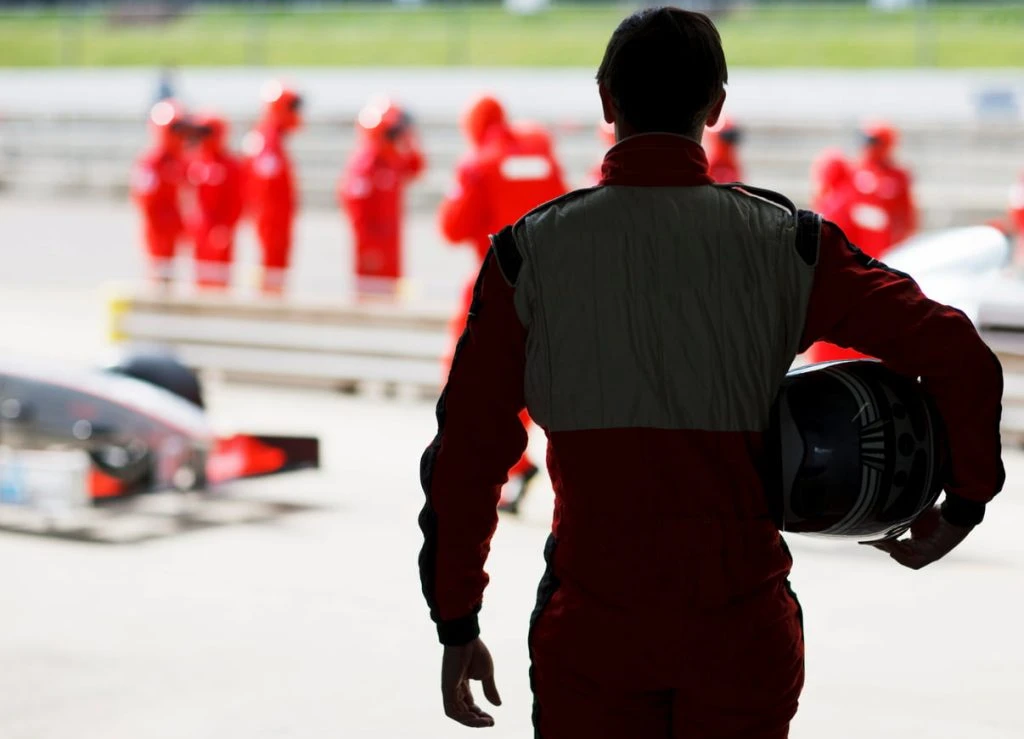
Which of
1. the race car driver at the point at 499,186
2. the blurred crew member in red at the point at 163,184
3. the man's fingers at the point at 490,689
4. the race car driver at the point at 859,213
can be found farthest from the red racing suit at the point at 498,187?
the blurred crew member in red at the point at 163,184

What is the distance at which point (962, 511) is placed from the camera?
2.19 m

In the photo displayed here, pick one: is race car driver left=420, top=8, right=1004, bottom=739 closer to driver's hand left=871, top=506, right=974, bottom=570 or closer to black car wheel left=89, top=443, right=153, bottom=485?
driver's hand left=871, top=506, right=974, bottom=570

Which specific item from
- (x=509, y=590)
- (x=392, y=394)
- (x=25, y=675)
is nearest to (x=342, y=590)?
(x=509, y=590)

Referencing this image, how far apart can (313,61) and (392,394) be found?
18.7m

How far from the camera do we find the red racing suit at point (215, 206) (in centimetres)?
1266

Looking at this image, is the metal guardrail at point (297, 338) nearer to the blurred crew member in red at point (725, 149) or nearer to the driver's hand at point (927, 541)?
the blurred crew member in red at point (725, 149)

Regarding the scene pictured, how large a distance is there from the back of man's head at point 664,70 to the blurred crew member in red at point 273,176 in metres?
10.2

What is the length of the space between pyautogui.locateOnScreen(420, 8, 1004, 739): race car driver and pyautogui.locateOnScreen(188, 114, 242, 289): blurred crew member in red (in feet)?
34.5

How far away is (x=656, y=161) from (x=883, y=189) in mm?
8259

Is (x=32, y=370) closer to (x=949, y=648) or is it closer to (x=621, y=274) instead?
(x=949, y=648)

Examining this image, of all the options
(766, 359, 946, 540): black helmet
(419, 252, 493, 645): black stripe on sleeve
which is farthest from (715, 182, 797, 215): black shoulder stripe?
(419, 252, 493, 645): black stripe on sleeve

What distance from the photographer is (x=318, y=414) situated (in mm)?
9648

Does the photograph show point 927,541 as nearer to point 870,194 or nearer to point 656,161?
point 656,161

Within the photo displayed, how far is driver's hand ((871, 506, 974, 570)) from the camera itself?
7.29ft
